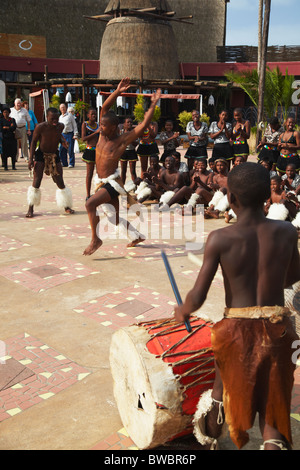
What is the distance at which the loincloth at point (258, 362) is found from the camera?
2.24m

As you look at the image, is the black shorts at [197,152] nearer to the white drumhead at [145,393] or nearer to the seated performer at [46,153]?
the seated performer at [46,153]

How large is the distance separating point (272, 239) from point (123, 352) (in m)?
1.14

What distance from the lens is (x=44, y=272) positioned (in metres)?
5.82

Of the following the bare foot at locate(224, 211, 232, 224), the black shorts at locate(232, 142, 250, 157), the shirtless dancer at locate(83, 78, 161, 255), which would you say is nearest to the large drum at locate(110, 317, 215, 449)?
the shirtless dancer at locate(83, 78, 161, 255)

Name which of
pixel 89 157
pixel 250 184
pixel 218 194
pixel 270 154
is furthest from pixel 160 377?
pixel 270 154

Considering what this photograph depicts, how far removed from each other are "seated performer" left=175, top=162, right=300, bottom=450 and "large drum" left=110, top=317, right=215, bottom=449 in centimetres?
34

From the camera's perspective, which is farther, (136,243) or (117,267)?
(136,243)

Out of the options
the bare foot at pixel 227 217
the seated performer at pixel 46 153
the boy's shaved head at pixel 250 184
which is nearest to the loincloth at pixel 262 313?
the boy's shaved head at pixel 250 184

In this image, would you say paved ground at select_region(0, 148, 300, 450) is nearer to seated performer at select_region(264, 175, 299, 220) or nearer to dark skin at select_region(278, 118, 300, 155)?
seated performer at select_region(264, 175, 299, 220)

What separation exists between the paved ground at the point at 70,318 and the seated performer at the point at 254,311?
64cm

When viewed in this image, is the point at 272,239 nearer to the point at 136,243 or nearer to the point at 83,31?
the point at 136,243

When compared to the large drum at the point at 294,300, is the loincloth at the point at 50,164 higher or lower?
higher
